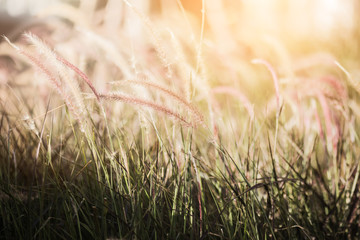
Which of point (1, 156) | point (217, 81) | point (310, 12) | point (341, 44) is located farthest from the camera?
point (310, 12)

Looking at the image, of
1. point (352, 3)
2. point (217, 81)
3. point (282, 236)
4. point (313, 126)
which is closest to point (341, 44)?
point (352, 3)

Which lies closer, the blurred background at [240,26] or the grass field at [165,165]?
the grass field at [165,165]

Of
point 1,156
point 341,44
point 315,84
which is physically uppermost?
point 341,44

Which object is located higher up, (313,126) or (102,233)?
(313,126)

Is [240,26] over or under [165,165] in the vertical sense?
over

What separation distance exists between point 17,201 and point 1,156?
0.96ft

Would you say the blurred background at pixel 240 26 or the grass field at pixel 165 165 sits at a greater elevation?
the blurred background at pixel 240 26

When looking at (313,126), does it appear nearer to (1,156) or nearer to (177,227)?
Answer: (177,227)

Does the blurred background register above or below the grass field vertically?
above

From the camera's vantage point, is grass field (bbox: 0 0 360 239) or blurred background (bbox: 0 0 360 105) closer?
grass field (bbox: 0 0 360 239)

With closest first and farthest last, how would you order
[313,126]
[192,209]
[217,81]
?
[192,209]
[313,126]
[217,81]

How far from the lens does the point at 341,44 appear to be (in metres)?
2.89

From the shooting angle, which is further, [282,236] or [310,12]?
[310,12]

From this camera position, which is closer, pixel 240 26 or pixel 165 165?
pixel 165 165
